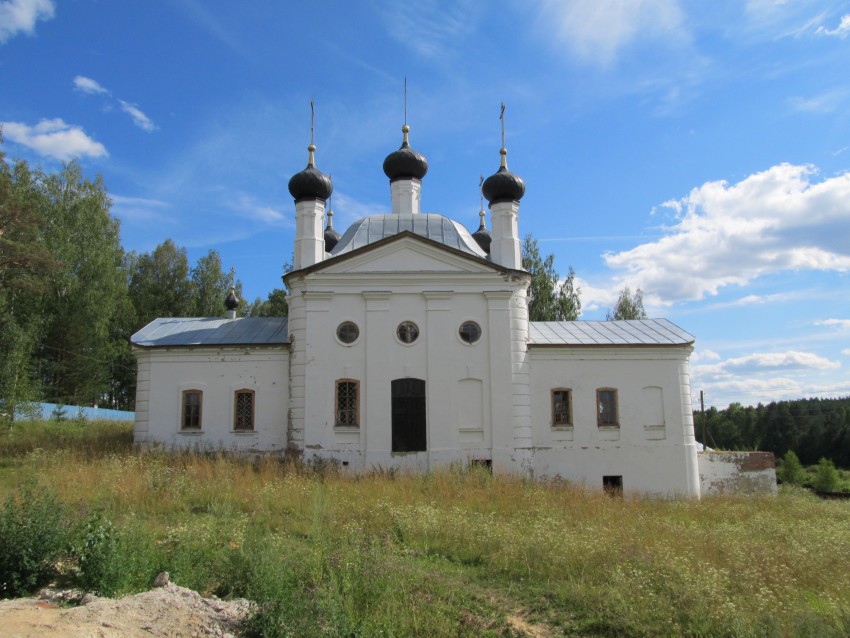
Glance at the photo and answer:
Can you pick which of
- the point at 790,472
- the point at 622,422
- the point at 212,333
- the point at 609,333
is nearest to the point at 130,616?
the point at 212,333

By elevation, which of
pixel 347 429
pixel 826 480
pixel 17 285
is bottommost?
pixel 826 480

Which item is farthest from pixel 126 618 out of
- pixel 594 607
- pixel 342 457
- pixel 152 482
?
pixel 342 457

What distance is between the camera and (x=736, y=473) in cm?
1681

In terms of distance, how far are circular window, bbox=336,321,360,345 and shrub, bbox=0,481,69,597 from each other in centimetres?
917

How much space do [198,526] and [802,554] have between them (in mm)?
7432

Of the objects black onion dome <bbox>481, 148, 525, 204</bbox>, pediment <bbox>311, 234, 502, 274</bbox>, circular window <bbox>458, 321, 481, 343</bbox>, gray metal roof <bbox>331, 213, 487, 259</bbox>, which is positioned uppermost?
black onion dome <bbox>481, 148, 525, 204</bbox>

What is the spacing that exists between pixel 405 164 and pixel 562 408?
8.50m

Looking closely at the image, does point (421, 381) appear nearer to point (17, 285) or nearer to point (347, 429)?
point (347, 429)

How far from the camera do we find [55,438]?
57.0 feet

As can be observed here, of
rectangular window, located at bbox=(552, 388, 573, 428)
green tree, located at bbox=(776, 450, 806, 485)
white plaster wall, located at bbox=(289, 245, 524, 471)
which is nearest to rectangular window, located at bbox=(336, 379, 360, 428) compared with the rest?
white plaster wall, located at bbox=(289, 245, 524, 471)

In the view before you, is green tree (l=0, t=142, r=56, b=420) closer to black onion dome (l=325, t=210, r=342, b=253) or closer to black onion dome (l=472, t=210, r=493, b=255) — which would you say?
black onion dome (l=325, t=210, r=342, b=253)

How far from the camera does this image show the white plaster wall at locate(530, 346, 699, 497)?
630 inches

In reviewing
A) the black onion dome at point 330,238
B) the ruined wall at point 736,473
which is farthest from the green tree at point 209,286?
the ruined wall at point 736,473

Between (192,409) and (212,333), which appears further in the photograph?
(212,333)
